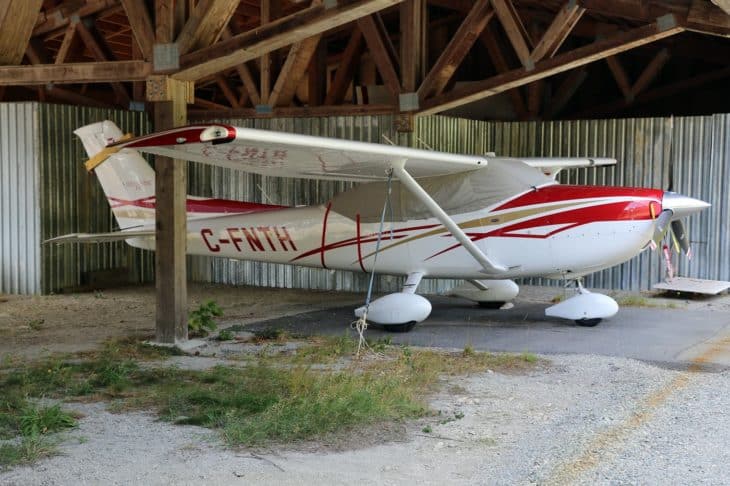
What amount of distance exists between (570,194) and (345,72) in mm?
5901

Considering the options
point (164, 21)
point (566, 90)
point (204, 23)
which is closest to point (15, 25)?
point (164, 21)

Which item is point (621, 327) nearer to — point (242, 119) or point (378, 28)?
point (378, 28)

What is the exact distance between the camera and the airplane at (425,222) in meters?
8.77

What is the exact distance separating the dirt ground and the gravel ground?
9.88ft

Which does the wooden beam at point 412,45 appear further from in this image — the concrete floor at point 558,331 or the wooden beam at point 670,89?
the wooden beam at point 670,89

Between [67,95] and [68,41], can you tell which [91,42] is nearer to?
[68,41]

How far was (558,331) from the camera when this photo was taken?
8.93 metres

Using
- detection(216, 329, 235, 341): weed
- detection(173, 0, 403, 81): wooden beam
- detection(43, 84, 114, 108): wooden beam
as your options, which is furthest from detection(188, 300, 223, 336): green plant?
detection(43, 84, 114, 108): wooden beam

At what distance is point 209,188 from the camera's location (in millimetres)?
13875

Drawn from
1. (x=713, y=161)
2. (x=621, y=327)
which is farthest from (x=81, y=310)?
(x=713, y=161)


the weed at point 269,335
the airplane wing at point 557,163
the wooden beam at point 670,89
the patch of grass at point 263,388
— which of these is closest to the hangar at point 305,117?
the weed at point 269,335

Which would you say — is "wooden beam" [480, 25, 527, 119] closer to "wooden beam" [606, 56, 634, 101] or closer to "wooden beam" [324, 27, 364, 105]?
"wooden beam" [606, 56, 634, 101]

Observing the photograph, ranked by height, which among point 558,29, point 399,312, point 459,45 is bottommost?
point 399,312

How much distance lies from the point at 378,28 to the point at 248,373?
21.5 ft
